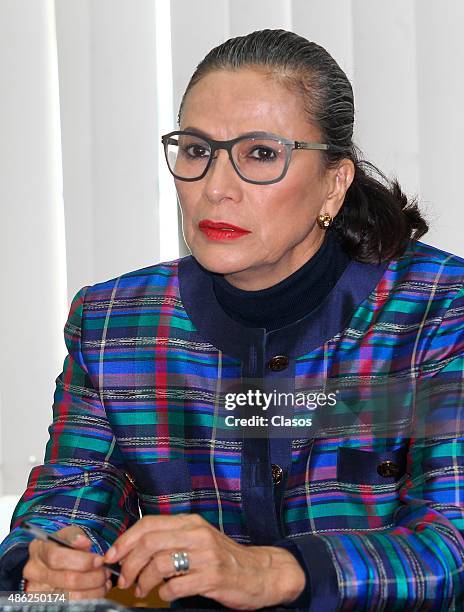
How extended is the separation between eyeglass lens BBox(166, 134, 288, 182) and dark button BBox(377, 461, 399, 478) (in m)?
0.51

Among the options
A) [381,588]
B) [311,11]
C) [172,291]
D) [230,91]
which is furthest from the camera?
[311,11]

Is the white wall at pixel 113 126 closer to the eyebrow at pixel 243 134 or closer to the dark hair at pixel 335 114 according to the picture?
the dark hair at pixel 335 114

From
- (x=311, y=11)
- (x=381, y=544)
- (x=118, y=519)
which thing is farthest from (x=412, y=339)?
(x=311, y=11)

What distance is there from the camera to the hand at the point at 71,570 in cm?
143

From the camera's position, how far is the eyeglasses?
5.52 ft

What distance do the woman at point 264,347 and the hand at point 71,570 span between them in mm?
59

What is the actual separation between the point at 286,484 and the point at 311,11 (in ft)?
3.67

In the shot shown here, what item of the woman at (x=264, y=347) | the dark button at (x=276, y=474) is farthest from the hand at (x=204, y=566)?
the dark button at (x=276, y=474)

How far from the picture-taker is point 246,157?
1.69 m

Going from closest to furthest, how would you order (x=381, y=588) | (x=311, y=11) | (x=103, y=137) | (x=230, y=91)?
1. (x=381, y=588)
2. (x=230, y=91)
3. (x=311, y=11)
4. (x=103, y=137)

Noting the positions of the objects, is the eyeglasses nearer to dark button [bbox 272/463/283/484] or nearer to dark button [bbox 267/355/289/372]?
dark button [bbox 267/355/289/372]

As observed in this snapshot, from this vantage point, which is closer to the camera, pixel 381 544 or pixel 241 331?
pixel 381 544

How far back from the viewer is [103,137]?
2.50 meters

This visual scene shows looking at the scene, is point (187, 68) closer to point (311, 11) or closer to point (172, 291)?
point (311, 11)
